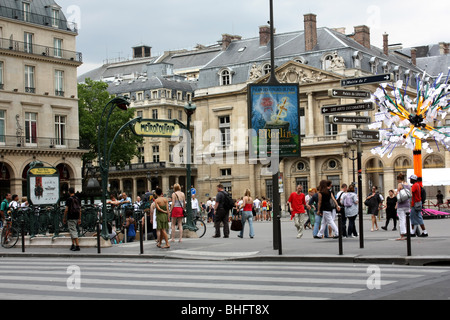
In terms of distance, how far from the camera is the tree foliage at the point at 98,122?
7719 centimetres

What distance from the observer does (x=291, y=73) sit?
245 feet

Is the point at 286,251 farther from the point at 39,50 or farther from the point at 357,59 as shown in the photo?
the point at 357,59

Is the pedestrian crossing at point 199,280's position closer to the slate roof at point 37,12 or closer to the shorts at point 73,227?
the shorts at point 73,227

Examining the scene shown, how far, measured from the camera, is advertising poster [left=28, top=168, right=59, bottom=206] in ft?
91.4

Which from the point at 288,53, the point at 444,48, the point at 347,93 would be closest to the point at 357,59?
the point at 288,53

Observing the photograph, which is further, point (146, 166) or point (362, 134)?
point (146, 166)

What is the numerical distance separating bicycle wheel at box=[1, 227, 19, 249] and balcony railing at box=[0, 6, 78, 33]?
107 ft

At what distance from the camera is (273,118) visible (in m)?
19.3

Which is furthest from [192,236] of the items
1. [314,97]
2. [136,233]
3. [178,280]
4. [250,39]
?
[250,39]

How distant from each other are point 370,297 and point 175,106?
90.0 metres

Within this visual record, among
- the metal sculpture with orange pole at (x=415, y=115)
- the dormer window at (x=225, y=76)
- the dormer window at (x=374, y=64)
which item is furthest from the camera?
the dormer window at (x=225, y=76)

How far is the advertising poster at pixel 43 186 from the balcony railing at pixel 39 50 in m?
27.7

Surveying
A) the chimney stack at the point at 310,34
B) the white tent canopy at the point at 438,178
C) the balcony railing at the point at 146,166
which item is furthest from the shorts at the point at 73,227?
the balcony railing at the point at 146,166

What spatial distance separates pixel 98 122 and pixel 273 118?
196ft
